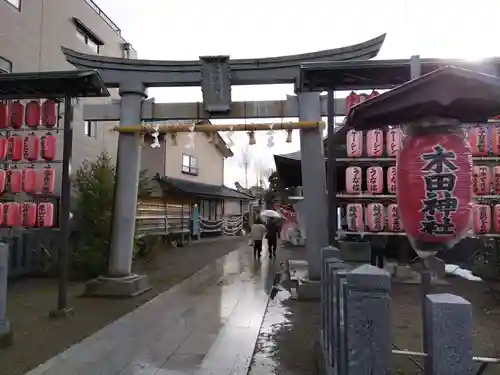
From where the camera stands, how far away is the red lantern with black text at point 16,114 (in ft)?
29.9

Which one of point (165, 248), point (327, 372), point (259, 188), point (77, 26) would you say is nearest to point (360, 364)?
point (327, 372)

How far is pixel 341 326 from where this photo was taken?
4.27 meters

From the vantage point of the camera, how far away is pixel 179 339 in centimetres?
721

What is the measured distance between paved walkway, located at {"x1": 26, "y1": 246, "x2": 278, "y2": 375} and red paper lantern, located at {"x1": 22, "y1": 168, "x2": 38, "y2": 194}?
345cm

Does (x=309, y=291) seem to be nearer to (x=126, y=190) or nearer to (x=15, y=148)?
(x=126, y=190)

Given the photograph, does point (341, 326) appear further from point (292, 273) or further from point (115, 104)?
point (292, 273)

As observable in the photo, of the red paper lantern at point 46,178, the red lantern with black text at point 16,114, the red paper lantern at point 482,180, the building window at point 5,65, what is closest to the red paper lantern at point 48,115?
the red lantern with black text at point 16,114

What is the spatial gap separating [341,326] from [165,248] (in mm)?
19609

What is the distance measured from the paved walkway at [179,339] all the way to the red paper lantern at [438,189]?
119 inches

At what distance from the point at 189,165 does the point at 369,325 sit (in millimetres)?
27860

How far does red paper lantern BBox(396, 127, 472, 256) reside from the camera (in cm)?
477

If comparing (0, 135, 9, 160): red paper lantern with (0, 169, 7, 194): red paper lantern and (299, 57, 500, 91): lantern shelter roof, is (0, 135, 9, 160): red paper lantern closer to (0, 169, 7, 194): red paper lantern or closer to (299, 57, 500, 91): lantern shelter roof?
(0, 169, 7, 194): red paper lantern

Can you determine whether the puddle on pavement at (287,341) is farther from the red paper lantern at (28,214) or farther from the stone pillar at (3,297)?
the red paper lantern at (28,214)

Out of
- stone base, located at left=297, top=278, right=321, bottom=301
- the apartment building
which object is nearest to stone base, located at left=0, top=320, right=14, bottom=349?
stone base, located at left=297, top=278, right=321, bottom=301
